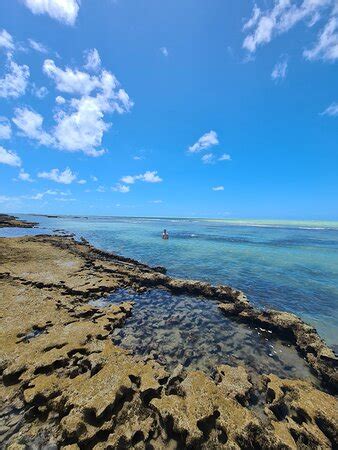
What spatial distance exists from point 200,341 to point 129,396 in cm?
516

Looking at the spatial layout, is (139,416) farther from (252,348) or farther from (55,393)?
(252,348)

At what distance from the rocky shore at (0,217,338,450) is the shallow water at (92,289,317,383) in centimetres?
66

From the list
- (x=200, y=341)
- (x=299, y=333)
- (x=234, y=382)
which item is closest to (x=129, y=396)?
(x=234, y=382)

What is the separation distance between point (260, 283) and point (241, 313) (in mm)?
8977

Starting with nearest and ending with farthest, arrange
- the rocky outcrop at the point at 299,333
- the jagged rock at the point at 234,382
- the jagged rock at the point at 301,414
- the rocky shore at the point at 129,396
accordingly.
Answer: the rocky shore at the point at 129,396
the jagged rock at the point at 301,414
the jagged rock at the point at 234,382
the rocky outcrop at the point at 299,333

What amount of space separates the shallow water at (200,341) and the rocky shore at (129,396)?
2.18ft

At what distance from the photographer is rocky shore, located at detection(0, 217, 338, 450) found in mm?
5863

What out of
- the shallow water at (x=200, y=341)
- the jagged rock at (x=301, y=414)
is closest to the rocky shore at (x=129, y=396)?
the jagged rock at (x=301, y=414)

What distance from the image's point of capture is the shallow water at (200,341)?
9820 mm

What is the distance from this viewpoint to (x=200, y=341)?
11328 millimetres

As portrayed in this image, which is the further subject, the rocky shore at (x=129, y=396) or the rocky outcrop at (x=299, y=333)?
the rocky outcrop at (x=299, y=333)

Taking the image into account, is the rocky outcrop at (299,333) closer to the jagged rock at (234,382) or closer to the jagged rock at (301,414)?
the jagged rock at (301,414)

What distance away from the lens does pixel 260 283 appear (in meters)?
21.7

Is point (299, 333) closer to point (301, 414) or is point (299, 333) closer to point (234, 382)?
point (301, 414)
